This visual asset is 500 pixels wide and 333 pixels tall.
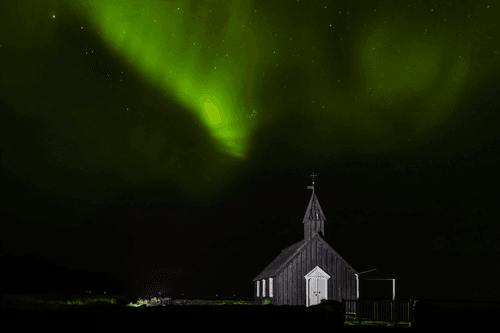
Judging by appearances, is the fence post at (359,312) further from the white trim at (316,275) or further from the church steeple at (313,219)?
the church steeple at (313,219)

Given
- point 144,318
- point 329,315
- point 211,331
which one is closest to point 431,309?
point 329,315

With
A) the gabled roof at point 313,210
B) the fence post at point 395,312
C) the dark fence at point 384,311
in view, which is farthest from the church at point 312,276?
the fence post at point 395,312

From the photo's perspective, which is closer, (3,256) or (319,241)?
(3,256)

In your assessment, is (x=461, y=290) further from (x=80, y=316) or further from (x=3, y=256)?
(x=80, y=316)

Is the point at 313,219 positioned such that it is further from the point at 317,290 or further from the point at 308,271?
the point at 317,290

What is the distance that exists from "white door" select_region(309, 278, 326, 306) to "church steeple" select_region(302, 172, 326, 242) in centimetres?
362

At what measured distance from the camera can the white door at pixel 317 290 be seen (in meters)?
33.9

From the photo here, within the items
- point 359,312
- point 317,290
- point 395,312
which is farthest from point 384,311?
point 317,290

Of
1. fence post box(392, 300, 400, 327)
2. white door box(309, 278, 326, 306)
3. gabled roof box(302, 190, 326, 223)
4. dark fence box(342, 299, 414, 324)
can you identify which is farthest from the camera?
gabled roof box(302, 190, 326, 223)

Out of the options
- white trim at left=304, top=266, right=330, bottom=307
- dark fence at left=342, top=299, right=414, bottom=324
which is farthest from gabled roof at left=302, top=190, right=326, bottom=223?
dark fence at left=342, top=299, right=414, bottom=324

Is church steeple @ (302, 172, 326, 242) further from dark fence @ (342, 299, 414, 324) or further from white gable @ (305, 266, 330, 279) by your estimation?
dark fence @ (342, 299, 414, 324)

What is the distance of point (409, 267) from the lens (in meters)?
36.9

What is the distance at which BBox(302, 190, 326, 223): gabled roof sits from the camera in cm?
3762

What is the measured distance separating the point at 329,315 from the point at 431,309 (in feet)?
25.0
